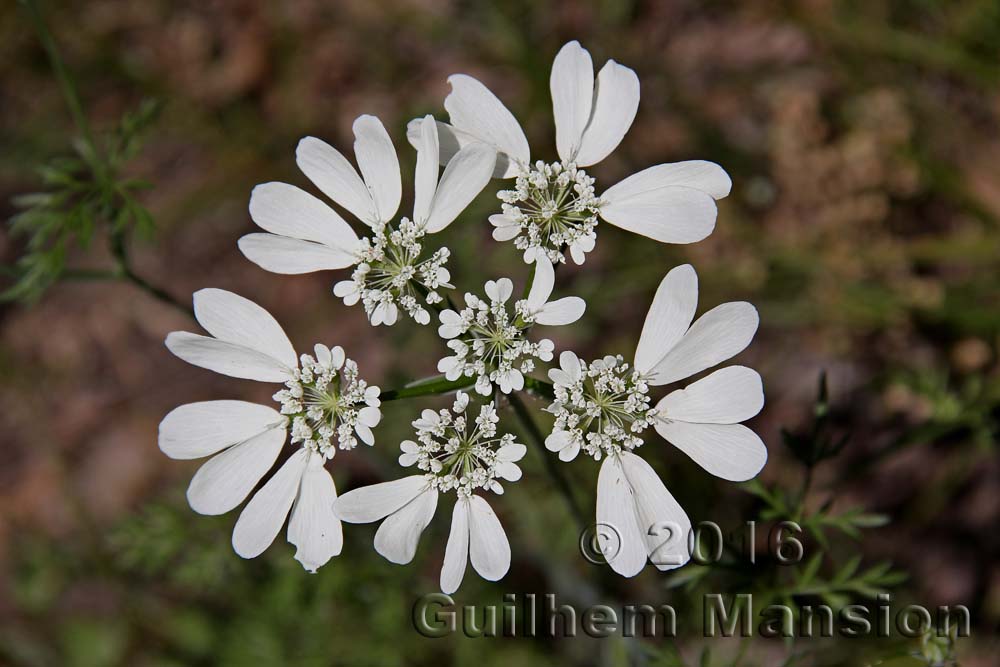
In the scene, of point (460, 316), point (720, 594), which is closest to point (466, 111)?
point (460, 316)

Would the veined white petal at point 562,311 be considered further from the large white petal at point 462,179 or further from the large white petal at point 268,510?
the large white petal at point 268,510

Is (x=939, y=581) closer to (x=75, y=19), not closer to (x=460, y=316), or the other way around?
(x=460, y=316)

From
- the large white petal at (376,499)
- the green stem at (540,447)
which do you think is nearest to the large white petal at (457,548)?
the large white petal at (376,499)

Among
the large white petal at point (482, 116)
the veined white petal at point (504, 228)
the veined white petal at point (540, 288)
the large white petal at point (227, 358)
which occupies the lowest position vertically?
the large white petal at point (227, 358)

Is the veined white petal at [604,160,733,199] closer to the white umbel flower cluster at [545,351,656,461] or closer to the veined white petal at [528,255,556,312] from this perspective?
A: the veined white petal at [528,255,556,312]

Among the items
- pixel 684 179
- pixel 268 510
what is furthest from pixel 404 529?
pixel 684 179
